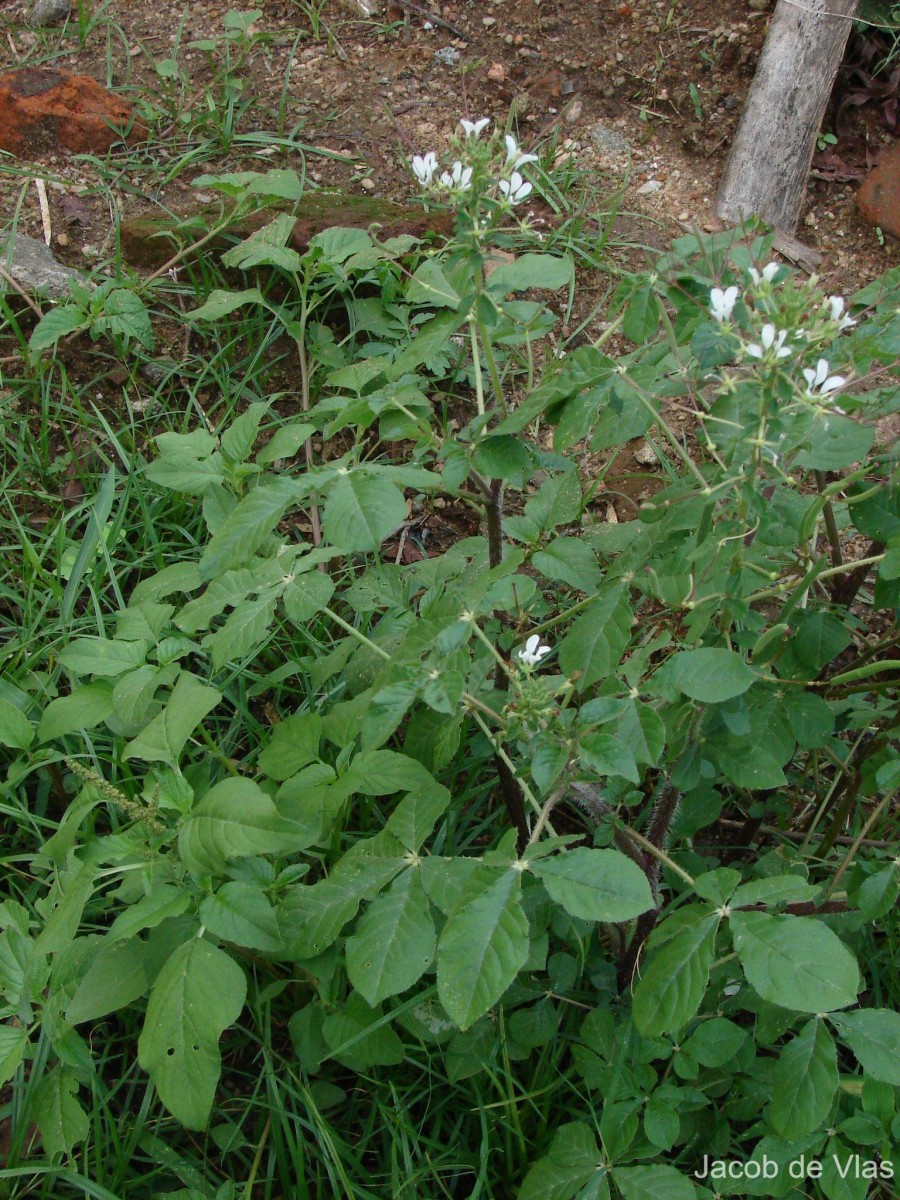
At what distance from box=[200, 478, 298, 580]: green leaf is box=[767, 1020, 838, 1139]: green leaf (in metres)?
1.03

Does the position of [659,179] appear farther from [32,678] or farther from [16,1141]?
[16,1141]

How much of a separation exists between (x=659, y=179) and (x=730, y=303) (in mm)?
2087

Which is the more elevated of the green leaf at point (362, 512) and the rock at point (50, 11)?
the rock at point (50, 11)

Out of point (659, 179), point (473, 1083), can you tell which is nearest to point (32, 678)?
point (473, 1083)

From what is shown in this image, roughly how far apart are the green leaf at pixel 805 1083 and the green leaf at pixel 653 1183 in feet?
0.67

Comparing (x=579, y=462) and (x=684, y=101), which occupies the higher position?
(x=684, y=101)

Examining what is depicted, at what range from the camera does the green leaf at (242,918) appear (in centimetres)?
136

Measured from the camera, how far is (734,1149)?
1613 millimetres

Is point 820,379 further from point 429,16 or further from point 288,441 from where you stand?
point 429,16

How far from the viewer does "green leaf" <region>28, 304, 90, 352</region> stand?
7.72 feet

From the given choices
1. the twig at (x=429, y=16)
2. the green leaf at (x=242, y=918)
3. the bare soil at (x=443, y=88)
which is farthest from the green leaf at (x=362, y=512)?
the twig at (x=429, y=16)

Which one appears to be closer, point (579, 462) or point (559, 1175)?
point (559, 1175)

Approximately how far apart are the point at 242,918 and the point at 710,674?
0.73 metres

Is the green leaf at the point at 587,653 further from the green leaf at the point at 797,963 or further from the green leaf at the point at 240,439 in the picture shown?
the green leaf at the point at 240,439
